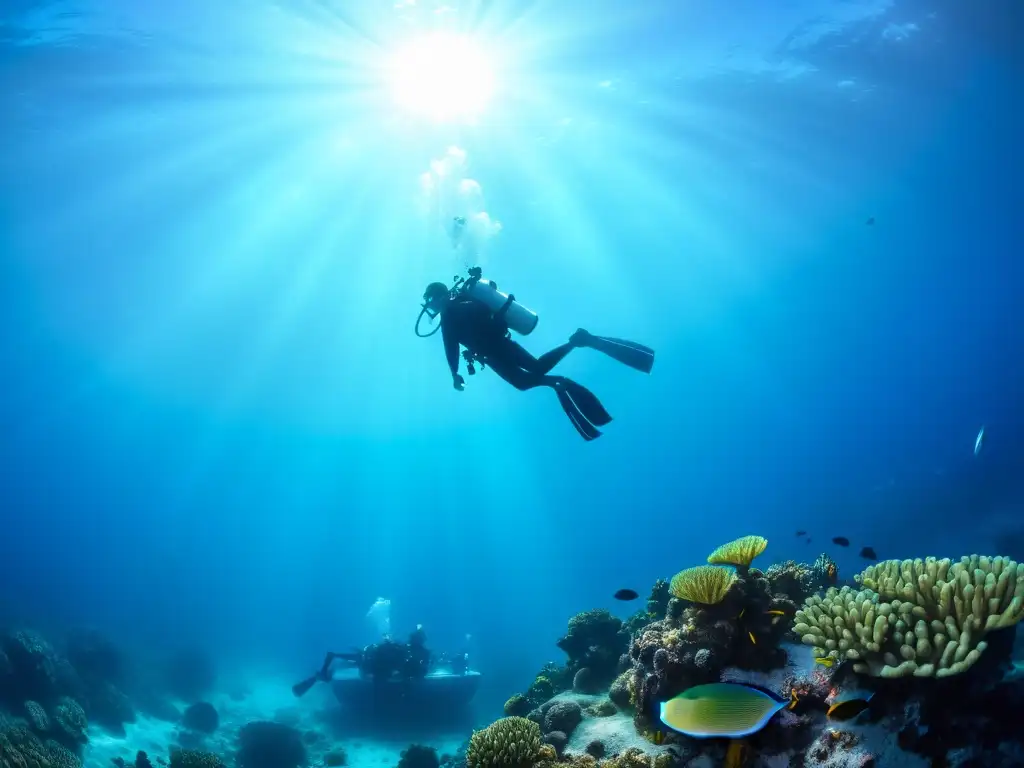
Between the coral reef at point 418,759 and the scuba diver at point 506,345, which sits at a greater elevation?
the scuba diver at point 506,345

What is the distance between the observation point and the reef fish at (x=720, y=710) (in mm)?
3434

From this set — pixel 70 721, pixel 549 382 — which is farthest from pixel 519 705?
pixel 70 721

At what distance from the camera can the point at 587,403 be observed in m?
8.64

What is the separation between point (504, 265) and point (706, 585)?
3914cm

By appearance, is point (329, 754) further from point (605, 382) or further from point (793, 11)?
point (605, 382)

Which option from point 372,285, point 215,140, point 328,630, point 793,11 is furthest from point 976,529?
point 328,630

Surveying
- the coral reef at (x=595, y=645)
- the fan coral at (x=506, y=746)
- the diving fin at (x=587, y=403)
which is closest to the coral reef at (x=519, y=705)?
the coral reef at (x=595, y=645)

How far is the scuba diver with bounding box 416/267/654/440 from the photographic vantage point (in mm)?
8828

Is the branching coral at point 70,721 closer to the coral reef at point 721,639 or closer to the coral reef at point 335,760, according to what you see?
the coral reef at point 335,760

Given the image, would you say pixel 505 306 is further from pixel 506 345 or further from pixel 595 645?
pixel 595 645

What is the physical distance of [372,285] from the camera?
48.2m

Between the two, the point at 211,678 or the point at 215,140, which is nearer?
the point at 215,140

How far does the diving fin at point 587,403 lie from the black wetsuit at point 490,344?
17cm

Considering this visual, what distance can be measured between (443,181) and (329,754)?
103ft
